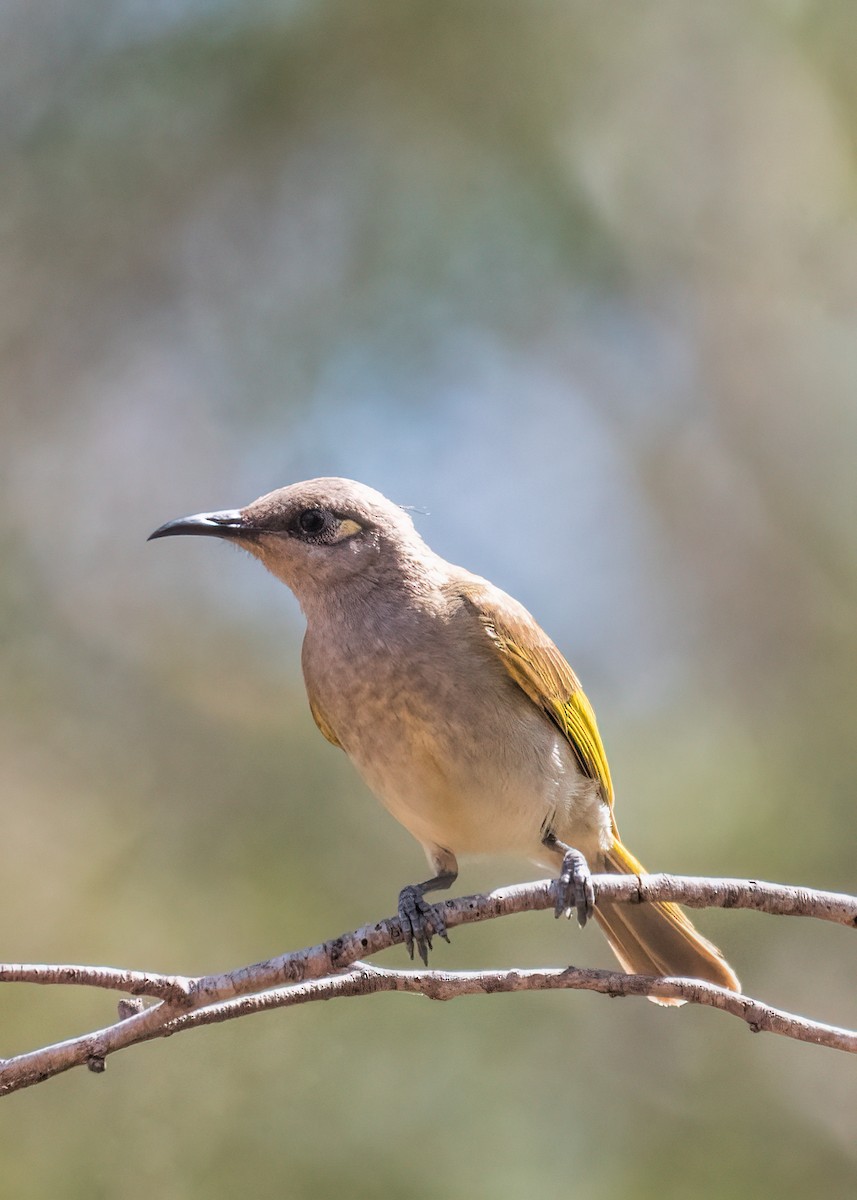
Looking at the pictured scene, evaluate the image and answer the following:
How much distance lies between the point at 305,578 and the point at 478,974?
1813 mm

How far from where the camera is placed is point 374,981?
3.15 metres

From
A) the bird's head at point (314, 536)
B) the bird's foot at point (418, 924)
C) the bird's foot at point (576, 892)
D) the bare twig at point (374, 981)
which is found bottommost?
the bare twig at point (374, 981)

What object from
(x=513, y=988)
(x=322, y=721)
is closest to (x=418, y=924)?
(x=513, y=988)

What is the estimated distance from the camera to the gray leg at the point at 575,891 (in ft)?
12.0

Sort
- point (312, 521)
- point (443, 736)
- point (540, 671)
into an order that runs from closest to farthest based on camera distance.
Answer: point (443, 736)
point (540, 671)
point (312, 521)

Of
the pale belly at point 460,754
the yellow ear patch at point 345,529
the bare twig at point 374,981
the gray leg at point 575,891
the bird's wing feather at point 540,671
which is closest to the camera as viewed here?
the bare twig at point 374,981

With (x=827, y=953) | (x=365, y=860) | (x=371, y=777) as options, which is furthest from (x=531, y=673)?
(x=827, y=953)

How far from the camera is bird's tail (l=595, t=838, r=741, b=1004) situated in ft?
15.3

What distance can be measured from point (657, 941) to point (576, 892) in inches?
43.5

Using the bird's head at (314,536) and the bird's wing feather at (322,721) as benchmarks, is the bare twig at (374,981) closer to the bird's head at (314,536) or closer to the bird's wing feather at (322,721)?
the bird's wing feather at (322,721)

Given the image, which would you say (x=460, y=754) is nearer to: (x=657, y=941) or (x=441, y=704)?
(x=441, y=704)

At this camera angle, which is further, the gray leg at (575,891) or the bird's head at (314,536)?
the bird's head at (314,536)

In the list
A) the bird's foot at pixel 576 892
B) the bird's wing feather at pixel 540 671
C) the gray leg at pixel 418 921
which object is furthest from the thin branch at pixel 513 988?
the bird's wing feather at pixel 540 671

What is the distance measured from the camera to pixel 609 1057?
22.2 ft
